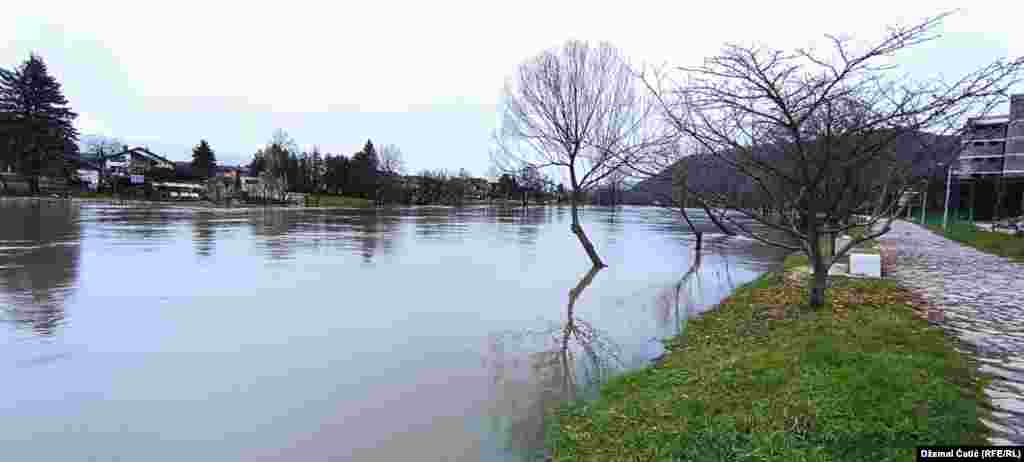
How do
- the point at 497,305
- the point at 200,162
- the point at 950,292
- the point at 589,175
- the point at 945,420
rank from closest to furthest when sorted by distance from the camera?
the point at 945,420
the point at 950,292
the point at 497,305
the point at 589,175
the point at 200,162

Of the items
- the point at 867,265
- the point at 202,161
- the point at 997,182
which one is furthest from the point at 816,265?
the point at 202,161

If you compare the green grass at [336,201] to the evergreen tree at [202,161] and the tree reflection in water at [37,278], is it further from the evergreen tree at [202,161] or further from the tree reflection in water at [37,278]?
the tree reflection in water at [37,278]

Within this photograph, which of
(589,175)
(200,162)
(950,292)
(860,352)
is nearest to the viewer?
(860,352)

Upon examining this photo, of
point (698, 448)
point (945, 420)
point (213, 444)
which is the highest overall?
point (945, 420)

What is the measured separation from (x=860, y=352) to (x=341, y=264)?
41.5 ft

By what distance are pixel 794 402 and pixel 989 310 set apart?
5.65 metres

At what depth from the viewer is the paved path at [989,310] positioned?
3770 mm

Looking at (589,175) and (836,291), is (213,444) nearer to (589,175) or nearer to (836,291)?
(836,291)

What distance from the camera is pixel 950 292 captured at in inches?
353

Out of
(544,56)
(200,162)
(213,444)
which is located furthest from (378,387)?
(200,162)

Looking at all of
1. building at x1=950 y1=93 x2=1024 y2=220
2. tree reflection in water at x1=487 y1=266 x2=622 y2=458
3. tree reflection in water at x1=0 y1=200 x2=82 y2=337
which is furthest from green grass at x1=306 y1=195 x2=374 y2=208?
tree reflection in water at x1=487 y1=266 x2=622 y2=458

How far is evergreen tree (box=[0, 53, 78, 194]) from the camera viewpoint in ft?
195

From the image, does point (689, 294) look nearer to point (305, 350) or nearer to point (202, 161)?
point (305, 350)

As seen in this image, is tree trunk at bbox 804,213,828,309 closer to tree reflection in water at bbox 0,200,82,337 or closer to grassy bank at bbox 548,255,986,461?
grassy bank at bbox 548,255,986,461
